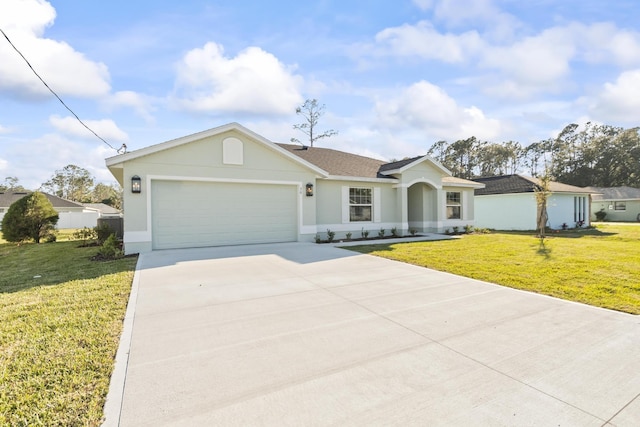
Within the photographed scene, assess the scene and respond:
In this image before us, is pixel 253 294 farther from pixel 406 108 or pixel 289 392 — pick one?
pixel 406 108

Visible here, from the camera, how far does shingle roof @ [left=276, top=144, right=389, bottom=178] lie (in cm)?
1393

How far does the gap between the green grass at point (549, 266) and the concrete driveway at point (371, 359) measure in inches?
31.2

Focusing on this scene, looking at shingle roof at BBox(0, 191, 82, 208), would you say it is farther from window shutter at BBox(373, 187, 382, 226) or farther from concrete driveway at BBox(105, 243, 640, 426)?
concrete driveway at BBox(105, 243, 640, 426)

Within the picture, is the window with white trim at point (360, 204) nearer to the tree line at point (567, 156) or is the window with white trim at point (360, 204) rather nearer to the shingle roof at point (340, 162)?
the shingle roof at point (340, 162)

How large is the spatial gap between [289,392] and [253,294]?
297cm

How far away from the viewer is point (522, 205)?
1938 centimetres

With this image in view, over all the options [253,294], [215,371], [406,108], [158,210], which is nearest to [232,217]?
[158,210]

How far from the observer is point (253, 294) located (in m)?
5.37

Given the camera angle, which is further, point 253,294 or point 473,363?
point 253,294

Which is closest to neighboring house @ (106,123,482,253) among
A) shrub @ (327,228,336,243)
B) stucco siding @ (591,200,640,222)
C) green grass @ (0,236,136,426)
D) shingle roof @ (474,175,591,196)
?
shrub @ (327,228,336,243)

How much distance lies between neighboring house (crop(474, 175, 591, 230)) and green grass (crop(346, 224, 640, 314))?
28.6 feet

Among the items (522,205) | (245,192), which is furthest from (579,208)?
(245,192)

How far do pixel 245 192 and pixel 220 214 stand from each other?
3.85 feet

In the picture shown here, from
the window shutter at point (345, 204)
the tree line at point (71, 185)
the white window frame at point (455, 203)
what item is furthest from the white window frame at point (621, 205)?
the tree line at point (71, 185)
